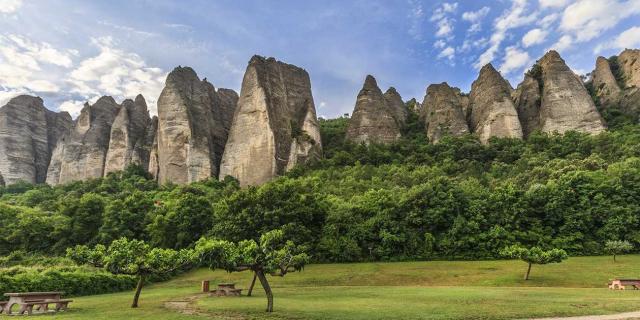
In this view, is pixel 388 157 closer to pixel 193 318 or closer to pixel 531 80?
pixel 531 80

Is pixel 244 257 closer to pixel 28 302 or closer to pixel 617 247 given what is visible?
pixel 28 302

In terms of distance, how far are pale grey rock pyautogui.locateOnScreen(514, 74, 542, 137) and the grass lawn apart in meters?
45.8

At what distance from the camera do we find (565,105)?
77125 millimetres

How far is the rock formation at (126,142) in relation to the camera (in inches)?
3497

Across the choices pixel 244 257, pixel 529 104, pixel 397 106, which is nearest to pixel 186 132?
pixel 397 106

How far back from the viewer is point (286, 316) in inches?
632

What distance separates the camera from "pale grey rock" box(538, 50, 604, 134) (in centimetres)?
7431

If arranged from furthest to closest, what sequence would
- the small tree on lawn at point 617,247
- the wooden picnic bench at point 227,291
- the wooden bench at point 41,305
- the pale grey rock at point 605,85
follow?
the pale grey rock at point 605,85 < the small tree on lawn at point 617,247 < the wooden picnic bench at point 227,291 < the wooden bench at point 41,305

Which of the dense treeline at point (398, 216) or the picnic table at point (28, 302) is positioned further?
the dense treeline at point (398, 216)

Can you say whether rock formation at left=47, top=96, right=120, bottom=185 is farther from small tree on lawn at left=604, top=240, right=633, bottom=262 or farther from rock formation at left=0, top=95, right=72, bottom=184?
small tree on lawn at left=604, top=240, right=633, bottom=262

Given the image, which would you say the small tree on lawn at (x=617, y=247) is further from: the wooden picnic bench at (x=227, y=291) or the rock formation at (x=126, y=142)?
the rock formation at (x=126, y=142)

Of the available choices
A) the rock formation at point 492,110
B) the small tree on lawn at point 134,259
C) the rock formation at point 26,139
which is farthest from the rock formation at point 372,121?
the rock formation at point 26,139

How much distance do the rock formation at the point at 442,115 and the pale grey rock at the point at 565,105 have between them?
14439 mm

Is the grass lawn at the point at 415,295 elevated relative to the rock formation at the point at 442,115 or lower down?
lower down
